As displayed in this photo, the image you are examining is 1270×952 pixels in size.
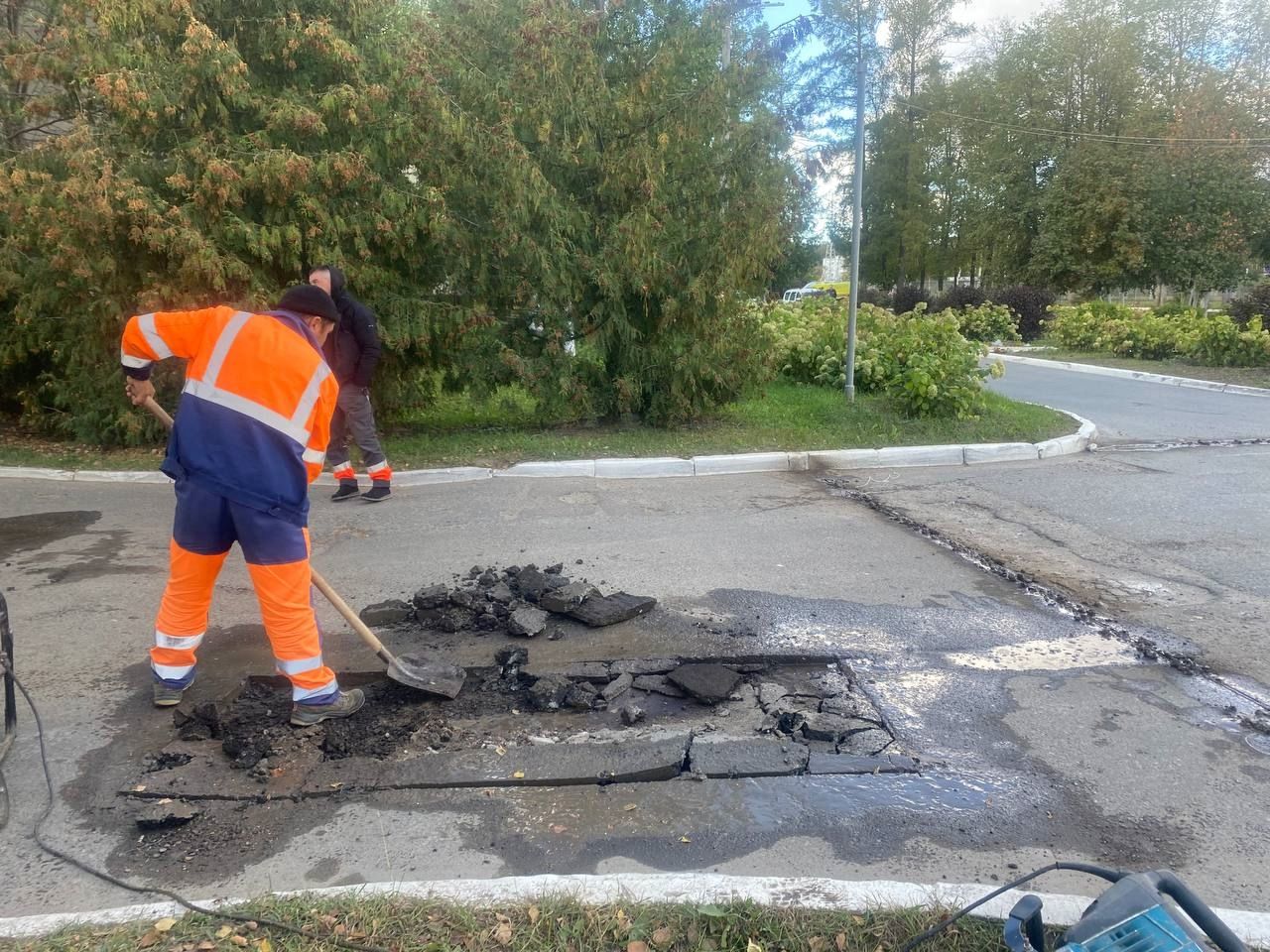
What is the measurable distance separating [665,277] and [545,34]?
2.70 metres

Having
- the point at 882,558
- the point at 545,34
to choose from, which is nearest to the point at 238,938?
the point at 882,558

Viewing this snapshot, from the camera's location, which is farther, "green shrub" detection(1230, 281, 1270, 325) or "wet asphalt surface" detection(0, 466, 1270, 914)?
"green shrub" detection(1230, 281, 1270, 325)

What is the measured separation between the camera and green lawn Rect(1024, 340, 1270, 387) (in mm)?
15878

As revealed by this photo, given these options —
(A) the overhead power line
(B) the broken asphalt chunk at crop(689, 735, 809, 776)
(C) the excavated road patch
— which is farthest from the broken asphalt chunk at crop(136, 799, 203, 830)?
(A) the overhead power line

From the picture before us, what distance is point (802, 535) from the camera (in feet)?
21.7

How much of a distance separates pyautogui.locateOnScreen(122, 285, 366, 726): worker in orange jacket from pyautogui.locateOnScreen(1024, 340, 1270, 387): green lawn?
16467 mm

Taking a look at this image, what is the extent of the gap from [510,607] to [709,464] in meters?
4.38

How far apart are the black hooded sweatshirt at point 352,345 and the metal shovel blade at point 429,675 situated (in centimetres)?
388

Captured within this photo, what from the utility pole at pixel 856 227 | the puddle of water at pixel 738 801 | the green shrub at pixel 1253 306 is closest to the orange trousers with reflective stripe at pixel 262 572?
the puddle of water at pixel 738 801

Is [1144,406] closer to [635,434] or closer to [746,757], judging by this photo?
[635,434]

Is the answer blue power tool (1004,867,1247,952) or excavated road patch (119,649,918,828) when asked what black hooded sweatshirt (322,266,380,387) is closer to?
excavated road patch (119,649,918,828)

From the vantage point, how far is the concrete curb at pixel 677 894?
2506 mm

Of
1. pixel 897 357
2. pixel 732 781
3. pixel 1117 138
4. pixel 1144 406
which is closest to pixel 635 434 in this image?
pixel 897 357

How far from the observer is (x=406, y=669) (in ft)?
13.0
